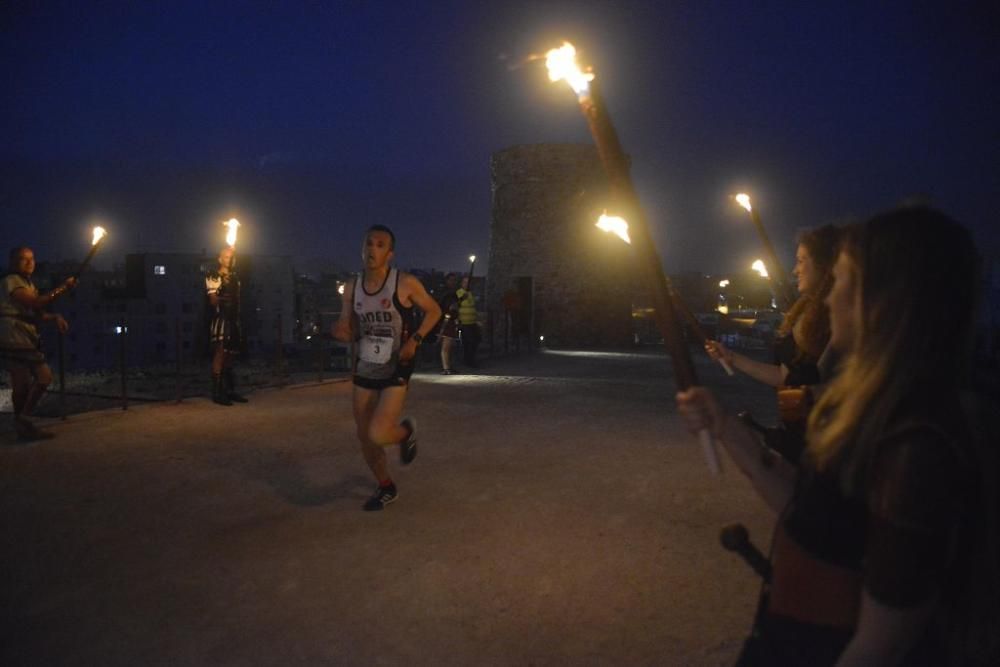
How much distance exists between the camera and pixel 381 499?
17.8 feet

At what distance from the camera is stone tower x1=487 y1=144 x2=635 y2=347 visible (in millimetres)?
25953

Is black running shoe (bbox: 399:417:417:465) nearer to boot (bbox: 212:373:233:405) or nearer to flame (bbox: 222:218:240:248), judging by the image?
boot (bbox: 212:373:233:405)

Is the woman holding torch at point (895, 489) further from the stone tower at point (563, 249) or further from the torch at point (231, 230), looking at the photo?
the stone tower at point (563, 249)

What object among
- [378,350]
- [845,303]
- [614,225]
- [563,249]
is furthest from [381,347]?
[563,249]

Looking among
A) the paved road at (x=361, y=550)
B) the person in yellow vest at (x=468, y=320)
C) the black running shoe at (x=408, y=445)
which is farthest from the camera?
the person in yellow vest at (x=468, y=320)

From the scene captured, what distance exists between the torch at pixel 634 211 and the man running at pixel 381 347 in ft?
11.6

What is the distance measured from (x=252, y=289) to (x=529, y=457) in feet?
215

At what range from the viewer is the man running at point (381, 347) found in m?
5.35

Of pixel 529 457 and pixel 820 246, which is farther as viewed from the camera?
pixel 529 457

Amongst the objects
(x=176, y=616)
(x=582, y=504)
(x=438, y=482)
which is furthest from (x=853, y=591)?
(x=438, y=482)

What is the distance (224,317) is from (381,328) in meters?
5.82

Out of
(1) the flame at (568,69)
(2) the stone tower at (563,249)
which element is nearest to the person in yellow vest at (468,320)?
(2) the stone tower at (563,249)

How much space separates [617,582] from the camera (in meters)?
4.02

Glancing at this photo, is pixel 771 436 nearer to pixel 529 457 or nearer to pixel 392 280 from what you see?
pixel 392 280
